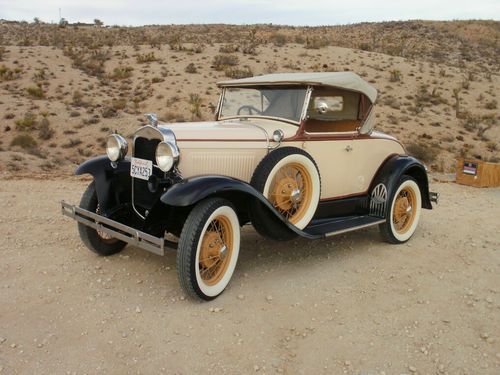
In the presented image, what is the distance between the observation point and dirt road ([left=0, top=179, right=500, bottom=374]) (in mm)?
3150

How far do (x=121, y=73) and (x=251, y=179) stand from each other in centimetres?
1875

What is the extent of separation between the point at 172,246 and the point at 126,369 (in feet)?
3.94

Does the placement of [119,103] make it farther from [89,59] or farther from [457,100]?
[457,100]

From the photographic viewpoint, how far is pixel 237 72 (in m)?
21.7

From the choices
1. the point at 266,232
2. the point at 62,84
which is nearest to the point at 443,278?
the point at 266,232

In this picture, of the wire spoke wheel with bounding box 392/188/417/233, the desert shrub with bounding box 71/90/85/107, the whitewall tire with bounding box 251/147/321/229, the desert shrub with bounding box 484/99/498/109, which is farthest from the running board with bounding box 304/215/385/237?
the desert shrub with bounding box 484/99/498/109

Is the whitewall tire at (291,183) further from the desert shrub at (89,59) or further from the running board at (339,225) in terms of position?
the desert shrub at (89,59)

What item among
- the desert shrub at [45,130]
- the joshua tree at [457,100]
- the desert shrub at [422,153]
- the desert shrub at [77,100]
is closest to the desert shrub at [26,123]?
the desert shrub at [45,130]

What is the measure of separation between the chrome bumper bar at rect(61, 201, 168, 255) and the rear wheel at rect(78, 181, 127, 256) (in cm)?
28

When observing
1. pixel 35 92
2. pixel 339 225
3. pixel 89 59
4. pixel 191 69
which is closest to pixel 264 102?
pixel 339 225

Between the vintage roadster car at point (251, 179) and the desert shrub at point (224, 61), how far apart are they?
18.0m

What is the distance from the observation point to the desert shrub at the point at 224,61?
74.5ft

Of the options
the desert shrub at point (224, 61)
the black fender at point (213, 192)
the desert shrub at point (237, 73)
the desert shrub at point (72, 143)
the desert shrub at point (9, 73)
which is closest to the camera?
the black fender at point (213, 192)

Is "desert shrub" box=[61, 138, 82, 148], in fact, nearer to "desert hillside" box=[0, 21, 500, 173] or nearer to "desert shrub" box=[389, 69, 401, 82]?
"desert hillside" box=[0, 21, 500, 173]
